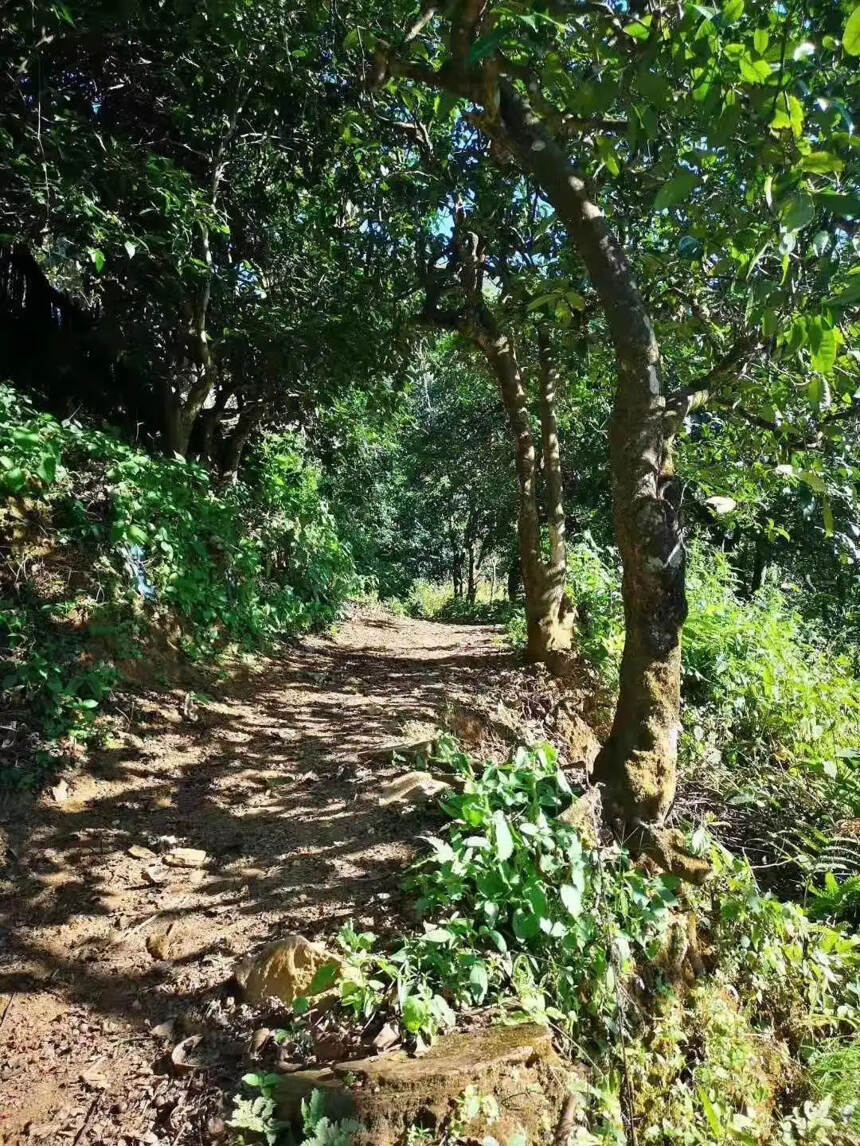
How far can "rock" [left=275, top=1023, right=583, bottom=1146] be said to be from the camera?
1704mm

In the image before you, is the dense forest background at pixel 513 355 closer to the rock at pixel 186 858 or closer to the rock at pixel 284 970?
the rock at pixel 284 970

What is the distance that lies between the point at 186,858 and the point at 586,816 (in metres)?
1.91

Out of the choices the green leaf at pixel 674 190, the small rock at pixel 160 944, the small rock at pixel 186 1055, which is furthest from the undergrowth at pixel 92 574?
A: the green leaf at pixel 674 190

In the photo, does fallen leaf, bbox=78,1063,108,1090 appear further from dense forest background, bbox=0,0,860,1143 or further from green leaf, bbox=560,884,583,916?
green leaf, bbox=560,884,583,916

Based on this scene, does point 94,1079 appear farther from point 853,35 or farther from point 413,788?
point 853,35

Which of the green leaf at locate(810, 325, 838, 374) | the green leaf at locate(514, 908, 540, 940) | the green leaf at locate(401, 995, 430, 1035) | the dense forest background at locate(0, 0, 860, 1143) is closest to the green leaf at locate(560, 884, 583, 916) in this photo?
the green leaf at locate(514, 908, 540, 940)

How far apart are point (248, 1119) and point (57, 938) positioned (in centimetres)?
141

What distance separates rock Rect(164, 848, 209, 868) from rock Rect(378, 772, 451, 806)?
91cm

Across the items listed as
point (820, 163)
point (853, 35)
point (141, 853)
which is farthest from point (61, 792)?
point (853, 35)

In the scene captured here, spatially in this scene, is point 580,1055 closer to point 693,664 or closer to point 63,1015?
point 63,1015

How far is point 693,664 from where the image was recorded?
6.12m

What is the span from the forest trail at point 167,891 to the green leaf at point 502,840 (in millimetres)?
533

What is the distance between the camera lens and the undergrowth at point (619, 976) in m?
2.05

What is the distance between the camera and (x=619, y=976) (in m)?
2.30
